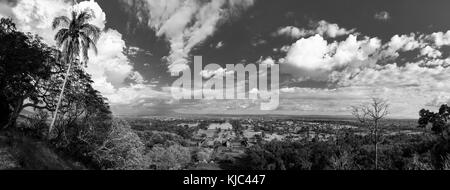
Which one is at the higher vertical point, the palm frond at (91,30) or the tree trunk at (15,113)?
the palm frond at (91,30)

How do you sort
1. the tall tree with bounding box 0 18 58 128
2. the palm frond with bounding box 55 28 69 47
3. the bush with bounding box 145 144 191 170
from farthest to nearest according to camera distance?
the bush with bounding box 145 144 191 170 < the palm frond with bounding box 55 28 69 47 < the tall tree with bounding box 0 18 58 128

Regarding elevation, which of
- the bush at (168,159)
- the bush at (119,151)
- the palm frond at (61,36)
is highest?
the palm frond at (61,36)

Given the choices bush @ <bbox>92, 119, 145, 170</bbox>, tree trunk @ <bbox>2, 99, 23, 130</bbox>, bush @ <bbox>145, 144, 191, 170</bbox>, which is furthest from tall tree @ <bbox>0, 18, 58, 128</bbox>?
bush @ <bbox>145, 144, 191, 170</bbox>

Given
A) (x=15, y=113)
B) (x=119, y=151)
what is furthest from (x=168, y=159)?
(x=15, y=113)

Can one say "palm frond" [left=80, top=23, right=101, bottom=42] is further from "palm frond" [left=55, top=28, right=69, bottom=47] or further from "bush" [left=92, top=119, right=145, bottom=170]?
"bush" [left=92, top=119, right=145, bottom=170]

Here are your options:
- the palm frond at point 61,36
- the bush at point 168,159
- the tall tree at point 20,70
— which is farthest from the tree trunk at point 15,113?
the bush at point 168,159

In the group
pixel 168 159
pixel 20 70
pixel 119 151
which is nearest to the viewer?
pixel 20 70

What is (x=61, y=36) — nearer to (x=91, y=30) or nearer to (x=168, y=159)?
(x=91, y=30)

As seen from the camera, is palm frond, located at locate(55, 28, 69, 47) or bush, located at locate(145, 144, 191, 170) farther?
bush, located at locate(145, 144, 191, 170)

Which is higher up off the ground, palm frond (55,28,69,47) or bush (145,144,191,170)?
palm frond (55,28,69,47)

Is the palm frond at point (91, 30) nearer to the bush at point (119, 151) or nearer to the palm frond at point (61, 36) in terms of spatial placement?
the palm frond at point (61, 36)
